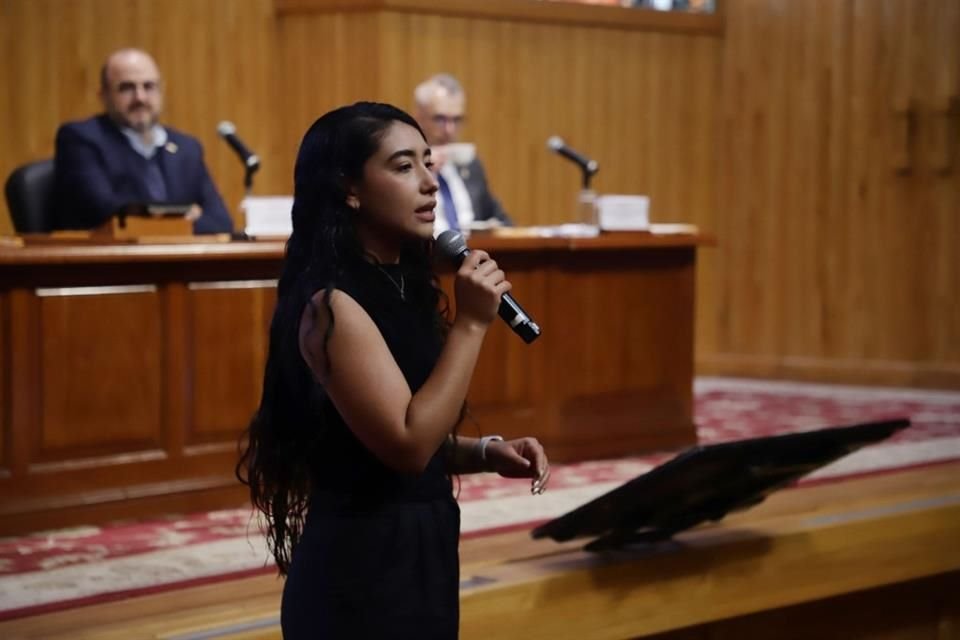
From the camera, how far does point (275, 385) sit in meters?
2.08

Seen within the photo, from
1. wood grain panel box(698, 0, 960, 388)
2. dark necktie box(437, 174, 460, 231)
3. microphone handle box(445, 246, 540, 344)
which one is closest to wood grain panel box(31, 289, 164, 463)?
dark necktie box(437, 174, 460, 231)

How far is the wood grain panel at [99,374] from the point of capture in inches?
174

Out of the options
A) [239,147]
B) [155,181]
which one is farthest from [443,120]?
[239,147]

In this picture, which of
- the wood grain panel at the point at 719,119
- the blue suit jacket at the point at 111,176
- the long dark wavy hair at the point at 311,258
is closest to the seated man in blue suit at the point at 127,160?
the blue suit jacket at the point at 111,176

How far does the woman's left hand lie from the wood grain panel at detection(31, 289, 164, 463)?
2.59 meters

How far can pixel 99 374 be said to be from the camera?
4.51 m

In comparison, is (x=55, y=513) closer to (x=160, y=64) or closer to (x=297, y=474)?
(x=297, y=474)

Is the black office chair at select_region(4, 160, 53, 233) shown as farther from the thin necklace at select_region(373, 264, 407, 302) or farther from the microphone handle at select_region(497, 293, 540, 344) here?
the microphone handle at select_region(497, 293, 540, 344)

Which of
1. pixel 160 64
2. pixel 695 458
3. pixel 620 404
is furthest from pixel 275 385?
pixel 160 64

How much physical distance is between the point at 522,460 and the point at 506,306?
0.25 metres

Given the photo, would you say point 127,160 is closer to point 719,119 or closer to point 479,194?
point 479,194

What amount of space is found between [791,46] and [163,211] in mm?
4101

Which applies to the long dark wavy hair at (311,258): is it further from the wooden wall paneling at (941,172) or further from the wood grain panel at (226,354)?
the wooden wall paneling at (941,172)

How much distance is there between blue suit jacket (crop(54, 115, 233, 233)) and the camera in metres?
5.53
